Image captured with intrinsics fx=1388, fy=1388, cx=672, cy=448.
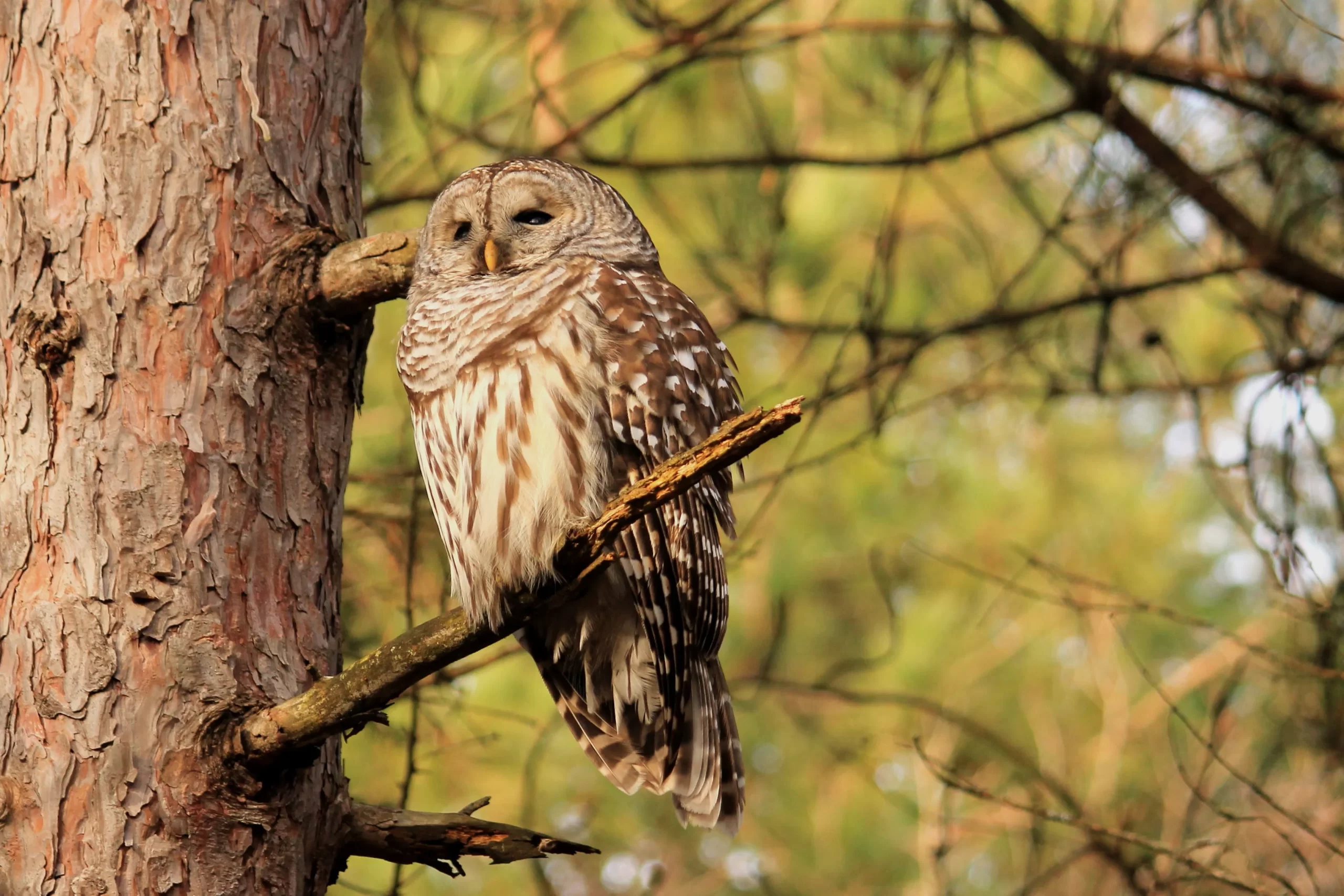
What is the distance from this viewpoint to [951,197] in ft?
13.6

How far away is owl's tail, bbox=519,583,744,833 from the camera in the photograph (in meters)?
2.93

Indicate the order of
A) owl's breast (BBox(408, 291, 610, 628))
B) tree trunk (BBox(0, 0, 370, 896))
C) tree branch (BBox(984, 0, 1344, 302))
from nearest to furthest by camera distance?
tree trunk (BBox(0, 0, 370, 896)) → owl's breast (BBox(408, 291, 610, 628)) → tree branch (BBox(984, 0, 1344, 302))

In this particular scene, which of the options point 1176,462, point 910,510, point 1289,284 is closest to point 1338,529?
point 1289,284

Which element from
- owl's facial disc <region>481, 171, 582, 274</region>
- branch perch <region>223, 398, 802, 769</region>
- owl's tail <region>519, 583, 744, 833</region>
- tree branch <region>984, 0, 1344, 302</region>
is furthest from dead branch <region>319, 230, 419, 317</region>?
tree branch <region>984, 0, 1344, 302</region>

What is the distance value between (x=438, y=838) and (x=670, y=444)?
34.7 inches

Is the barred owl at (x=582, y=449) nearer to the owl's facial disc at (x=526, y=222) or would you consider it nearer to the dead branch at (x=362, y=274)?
the owl's facial disc at (x=526, y=222)

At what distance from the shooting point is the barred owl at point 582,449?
268cm

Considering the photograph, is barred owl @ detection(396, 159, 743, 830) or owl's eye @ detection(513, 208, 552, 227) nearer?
barred owl @ detection(396, 159, 743, 830)

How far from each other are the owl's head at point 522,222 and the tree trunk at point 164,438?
1.65 ft

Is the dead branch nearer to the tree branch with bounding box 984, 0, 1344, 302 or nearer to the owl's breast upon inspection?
the owl's breast

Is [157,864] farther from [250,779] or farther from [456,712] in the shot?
[456,712]

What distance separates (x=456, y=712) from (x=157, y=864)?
59.6 inches

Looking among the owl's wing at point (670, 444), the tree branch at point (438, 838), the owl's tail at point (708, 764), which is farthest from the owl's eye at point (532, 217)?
the tree branch at point (438, 838)

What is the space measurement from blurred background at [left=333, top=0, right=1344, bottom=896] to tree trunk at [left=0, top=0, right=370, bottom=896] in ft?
2.27
